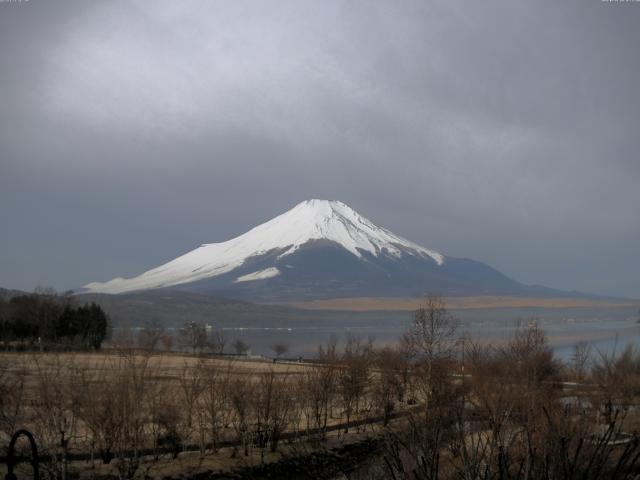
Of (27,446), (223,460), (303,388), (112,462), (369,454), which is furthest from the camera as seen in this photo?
(303,388)

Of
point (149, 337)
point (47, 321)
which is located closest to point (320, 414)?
point (149, 337)

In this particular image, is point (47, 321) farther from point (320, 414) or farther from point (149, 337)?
point (320, 414)

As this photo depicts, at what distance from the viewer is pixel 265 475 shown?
814 inches

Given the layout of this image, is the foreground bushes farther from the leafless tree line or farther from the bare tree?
the leafless tree line

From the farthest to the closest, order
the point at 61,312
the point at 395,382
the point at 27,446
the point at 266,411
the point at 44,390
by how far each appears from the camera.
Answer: the point at 61,312 → the point at 395,382 → the point at 266,411 → the point at 27,446 → the point at 44,390

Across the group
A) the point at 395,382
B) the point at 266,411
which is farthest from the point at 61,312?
the point at 266,411

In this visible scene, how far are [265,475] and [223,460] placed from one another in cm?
137

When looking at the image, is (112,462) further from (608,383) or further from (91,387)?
(608,383)

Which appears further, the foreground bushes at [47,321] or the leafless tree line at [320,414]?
the foreground bushes at [47,321]

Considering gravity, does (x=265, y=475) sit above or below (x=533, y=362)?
→ below

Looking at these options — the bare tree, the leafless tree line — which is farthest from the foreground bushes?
the leafless tree line

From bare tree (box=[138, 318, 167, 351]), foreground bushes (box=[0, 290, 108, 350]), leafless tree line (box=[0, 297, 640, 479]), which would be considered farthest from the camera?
foreground bushes (box=[0, 290, 108, 350])

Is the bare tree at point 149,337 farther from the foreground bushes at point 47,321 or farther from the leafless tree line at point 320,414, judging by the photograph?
the foreground bushes at point 47,321

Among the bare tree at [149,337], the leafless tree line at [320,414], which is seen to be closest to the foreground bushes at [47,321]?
the bare tree at [149,337]
